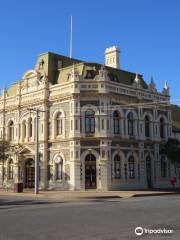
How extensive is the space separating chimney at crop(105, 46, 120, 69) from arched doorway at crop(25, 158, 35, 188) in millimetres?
19124

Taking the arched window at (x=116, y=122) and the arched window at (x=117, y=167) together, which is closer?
the arched window at (x=117, y=167)

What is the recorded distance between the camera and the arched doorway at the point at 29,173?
46688 millimetres

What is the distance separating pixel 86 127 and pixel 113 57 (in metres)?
18.7

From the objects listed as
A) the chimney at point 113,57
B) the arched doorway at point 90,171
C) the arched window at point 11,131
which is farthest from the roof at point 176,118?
the arched window at point 11,131

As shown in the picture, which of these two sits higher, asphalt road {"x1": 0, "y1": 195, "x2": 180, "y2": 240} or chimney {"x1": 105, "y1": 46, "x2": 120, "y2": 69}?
chimney {"x1": 105, "y1": 46, "x2": 120, "y2": 69}

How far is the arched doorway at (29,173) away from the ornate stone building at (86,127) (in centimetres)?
11

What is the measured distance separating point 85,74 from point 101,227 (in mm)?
32900

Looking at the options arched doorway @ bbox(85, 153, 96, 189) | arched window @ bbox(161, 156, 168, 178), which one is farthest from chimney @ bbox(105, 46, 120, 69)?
arched doorway @ bbox(85, 153, 96, 189)

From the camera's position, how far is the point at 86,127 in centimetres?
4259

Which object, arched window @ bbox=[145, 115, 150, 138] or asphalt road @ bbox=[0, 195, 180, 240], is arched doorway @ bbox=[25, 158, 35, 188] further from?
asphalt road @ bbox=[0, 195, 180, 240]

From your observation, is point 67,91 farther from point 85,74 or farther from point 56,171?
point 56,171

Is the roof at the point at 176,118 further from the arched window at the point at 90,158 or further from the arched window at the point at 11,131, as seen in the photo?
the arched window at the point at 11,131

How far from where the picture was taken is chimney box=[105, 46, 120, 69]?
57.6 meters

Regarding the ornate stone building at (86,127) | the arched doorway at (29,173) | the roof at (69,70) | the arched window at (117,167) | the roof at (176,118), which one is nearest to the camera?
the ornate stone building at (86,127)
